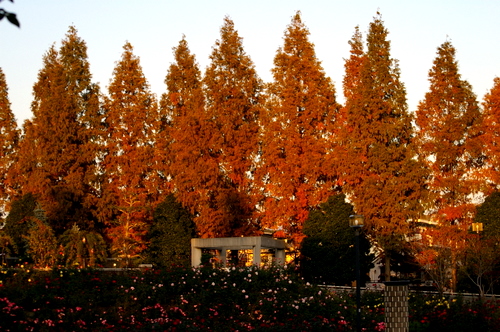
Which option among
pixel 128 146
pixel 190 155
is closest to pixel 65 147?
pixel 128 146

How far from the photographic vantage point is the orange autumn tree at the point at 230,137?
113 ft

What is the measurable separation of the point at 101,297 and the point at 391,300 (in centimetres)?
726

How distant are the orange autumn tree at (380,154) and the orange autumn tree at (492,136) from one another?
312cm

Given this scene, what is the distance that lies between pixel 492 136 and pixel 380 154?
5226 millimetres

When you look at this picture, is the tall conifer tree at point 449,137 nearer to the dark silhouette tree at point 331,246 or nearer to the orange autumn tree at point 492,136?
the orange autumn tree at point 492,136

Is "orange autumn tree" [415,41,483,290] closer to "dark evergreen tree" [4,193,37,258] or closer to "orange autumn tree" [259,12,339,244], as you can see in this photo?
"orange autumn tree" [259,12,339,244]

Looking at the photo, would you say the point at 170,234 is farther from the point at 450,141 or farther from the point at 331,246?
the point at 450,141

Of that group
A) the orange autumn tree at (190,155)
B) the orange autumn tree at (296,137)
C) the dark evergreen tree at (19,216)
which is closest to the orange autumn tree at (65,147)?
the dark evergreen tree at (19,216)

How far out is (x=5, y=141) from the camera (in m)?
41.4

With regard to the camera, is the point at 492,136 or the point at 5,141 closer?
the point at 492,136

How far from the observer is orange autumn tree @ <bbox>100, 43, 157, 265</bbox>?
36312mm

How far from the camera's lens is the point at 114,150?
37219 millimetres

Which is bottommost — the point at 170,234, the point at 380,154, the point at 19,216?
the point at 170,234

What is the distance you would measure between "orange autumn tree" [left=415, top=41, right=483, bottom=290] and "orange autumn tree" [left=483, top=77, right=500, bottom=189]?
408mm
